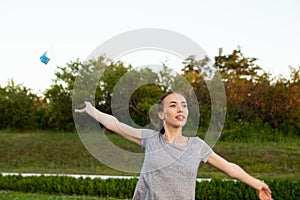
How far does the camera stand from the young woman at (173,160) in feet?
7.72

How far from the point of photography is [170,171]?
236cm

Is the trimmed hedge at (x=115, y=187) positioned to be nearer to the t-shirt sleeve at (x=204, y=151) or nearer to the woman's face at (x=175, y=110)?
the t-shirt sleeve at (x=204, y=151)

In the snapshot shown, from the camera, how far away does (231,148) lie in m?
11.2

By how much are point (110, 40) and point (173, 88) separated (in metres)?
0.53

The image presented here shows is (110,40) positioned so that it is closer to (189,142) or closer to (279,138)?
(189,142)

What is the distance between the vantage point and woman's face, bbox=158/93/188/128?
7.72 ft

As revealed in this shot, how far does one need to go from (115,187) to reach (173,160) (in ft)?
16.8

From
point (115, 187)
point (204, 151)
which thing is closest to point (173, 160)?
point (204, 151)

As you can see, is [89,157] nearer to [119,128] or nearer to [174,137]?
[119,128]

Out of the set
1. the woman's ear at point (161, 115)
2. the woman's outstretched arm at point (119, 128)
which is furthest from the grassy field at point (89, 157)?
the woman's ear at point (161, 115)

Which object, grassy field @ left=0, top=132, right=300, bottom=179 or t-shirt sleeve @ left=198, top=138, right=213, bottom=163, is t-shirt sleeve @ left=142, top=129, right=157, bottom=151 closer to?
t-shirt sleeve @ left=198, top=138, right=213, bottom=163

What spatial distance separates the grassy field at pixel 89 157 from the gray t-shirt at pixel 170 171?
653cm

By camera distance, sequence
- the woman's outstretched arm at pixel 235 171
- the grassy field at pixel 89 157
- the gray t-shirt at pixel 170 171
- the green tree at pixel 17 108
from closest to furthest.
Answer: the gray t-shirt at pixel 170 171 → the woman's outstretched arm at pixel 235 171 → the grassy field at pixel 89 157 → the green tree at pixel 17 108

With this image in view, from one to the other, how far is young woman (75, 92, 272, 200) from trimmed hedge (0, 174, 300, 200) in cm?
441
